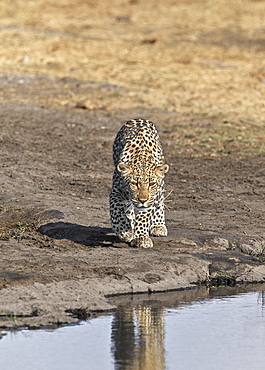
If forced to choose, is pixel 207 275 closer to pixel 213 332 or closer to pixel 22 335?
pixel 213 332

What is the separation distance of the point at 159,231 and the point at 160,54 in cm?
1320

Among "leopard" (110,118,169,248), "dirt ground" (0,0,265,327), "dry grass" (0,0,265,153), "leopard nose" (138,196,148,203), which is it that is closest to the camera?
"dirt ground" (0,0,265,327)

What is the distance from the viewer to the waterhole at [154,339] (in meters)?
6.25

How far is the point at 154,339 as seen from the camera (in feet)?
22.3

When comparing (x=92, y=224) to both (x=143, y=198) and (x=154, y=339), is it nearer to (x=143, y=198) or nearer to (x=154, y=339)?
(x=143, y=198)

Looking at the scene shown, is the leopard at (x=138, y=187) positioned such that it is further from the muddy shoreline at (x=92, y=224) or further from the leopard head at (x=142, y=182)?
the muddy shoreline at (x=92, y=224)

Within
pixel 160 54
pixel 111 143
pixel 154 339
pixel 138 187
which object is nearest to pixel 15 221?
pixel 138 187

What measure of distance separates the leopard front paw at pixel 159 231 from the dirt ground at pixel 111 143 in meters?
0.12

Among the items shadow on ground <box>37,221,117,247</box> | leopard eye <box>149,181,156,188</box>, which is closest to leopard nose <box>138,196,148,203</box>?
leopard eye <box>149,181,156,188</box>

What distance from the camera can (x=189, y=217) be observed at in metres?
10.9

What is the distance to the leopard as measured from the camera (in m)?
8.69

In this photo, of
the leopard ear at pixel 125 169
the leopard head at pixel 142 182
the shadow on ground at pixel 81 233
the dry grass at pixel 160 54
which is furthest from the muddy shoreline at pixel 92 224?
the dry grass at pixel 160 54

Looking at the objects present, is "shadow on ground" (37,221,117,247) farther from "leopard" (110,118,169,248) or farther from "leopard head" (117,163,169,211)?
"leopard head" (117,163,169,211)

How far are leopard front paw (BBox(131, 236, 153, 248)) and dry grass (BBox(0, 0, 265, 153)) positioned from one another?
20.3 ft
